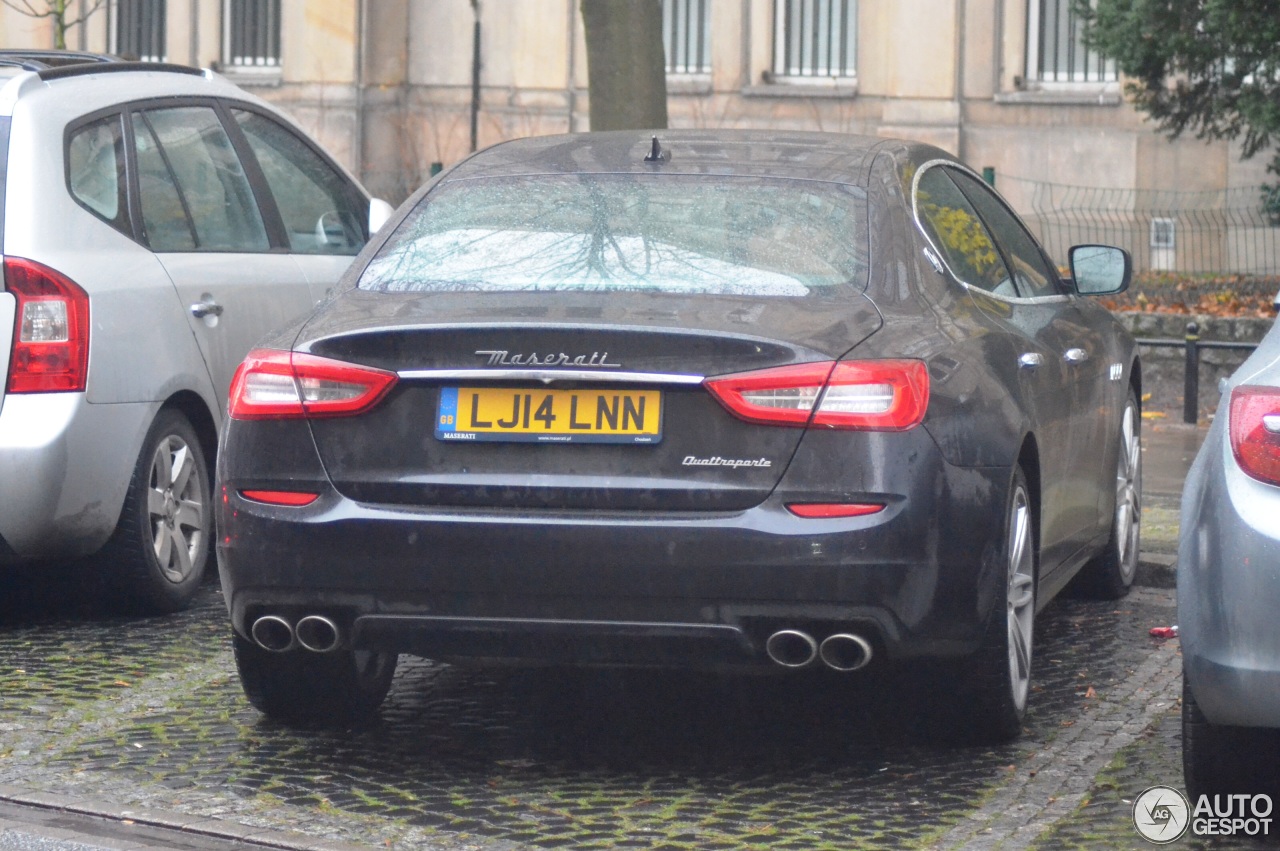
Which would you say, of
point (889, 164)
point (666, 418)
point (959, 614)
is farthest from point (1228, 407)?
point (889, 164)

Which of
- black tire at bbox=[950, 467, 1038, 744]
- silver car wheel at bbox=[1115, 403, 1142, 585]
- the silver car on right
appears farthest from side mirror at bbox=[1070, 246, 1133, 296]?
the silver car on right

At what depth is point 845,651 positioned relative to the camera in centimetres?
456

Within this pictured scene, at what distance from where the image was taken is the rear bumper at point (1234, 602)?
3.99 meters

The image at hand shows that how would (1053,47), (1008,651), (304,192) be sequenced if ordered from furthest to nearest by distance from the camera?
(1053,47) < (304,192) < (1008,651)

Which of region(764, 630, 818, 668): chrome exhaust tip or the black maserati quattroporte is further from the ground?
the black maserati quattroporte

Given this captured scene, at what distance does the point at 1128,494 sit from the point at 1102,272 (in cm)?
98

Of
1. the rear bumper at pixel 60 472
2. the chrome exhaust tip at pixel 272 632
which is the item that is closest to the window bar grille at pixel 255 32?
the rear bumper at pixel 60 472

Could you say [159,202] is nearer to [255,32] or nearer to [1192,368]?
[1192,368]

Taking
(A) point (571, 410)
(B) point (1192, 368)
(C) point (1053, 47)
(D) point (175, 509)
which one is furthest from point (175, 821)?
(C) point (1053, 47)

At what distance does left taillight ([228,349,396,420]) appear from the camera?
4.62 metres

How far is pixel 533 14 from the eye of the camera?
2850 cm

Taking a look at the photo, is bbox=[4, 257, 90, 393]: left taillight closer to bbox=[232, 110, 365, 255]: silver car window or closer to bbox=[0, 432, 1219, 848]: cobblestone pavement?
bbox=[0, 432, 1219, 848]: cobblestone pavement

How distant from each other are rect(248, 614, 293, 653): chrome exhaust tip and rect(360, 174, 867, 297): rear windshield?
83cm

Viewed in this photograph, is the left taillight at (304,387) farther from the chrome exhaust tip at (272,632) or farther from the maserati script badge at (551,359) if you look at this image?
the chrome exhaust tip at (272,632)
